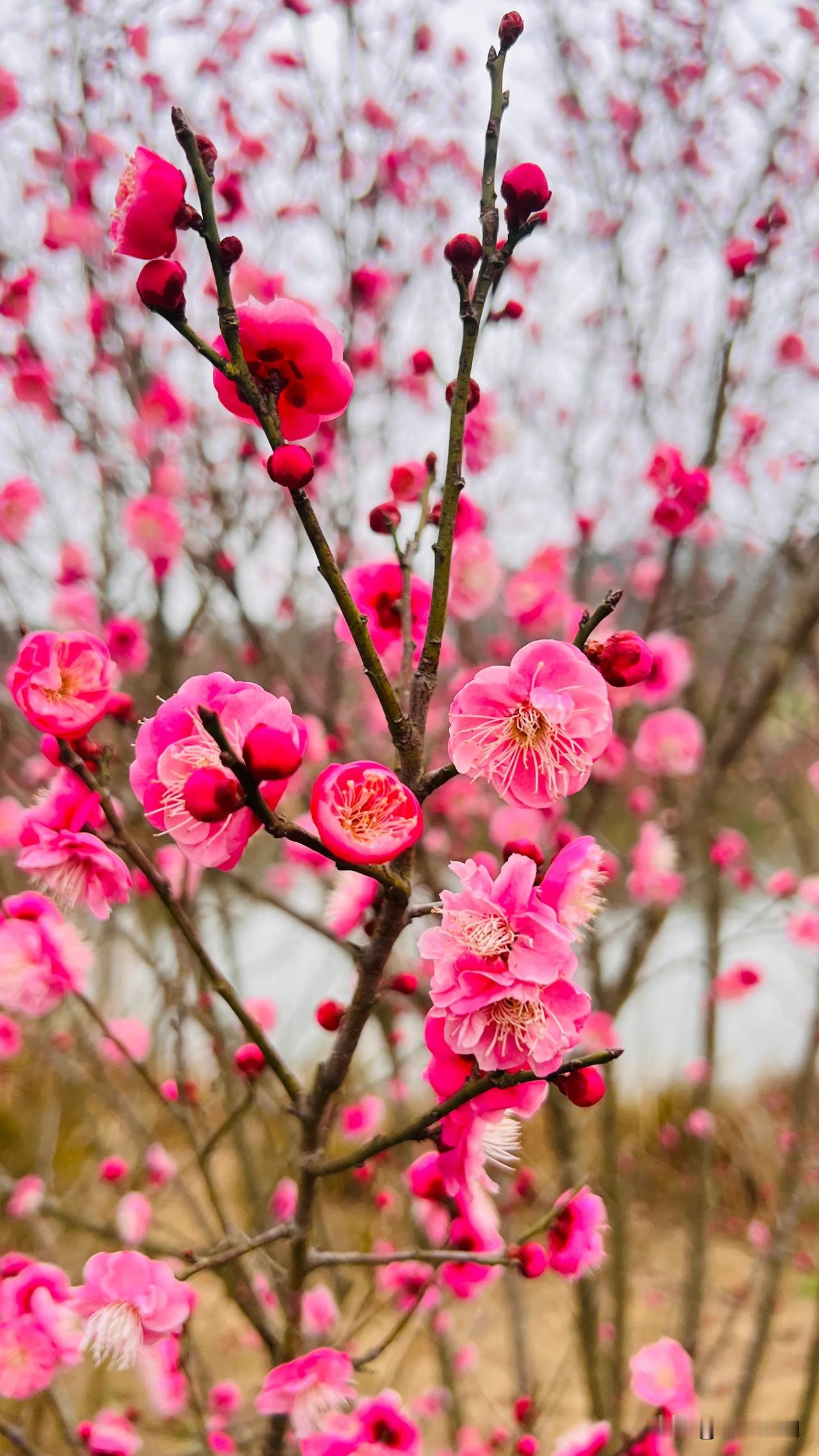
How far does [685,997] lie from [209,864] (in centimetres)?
758

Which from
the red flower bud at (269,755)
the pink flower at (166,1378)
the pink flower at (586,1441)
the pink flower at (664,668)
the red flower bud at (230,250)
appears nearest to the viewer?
the red flower bud at (269,755)

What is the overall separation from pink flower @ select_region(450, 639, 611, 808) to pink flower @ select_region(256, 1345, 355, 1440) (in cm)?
63

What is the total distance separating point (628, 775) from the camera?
5531 mm

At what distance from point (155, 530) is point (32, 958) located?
135 cm

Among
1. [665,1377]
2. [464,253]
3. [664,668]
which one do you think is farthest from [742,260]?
[665,1377]

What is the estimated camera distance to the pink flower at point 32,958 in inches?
44.2

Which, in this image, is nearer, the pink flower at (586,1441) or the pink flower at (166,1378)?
the pink flower at (586,1441)

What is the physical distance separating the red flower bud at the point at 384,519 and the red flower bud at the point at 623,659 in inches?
13.2

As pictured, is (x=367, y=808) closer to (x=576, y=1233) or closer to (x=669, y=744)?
(x=576, y=1233)

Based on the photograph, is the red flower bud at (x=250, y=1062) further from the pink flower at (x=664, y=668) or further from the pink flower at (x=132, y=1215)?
the pink flower at (x=664, y=668)

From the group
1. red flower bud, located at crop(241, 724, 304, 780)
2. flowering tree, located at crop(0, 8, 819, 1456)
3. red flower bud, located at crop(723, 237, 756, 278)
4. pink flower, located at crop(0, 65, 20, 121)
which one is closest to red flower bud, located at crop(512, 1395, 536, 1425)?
flowering tree, located at crop(0, 8, 819, 1456)

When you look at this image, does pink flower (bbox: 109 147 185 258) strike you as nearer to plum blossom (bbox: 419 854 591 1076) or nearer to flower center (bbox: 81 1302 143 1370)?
plum blossom (bbox: 419 854 591 1076)

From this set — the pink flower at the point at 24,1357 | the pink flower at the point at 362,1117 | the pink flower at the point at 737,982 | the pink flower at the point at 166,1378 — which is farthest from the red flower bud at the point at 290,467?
the pink flower at the point at 737,982

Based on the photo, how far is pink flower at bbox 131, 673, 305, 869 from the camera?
68 centimetres
